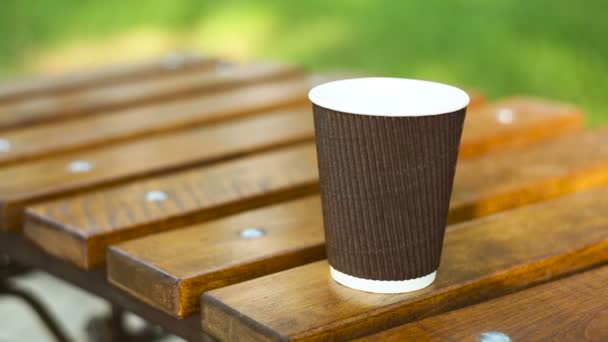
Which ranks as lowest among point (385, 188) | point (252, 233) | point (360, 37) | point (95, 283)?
point (360, 37)

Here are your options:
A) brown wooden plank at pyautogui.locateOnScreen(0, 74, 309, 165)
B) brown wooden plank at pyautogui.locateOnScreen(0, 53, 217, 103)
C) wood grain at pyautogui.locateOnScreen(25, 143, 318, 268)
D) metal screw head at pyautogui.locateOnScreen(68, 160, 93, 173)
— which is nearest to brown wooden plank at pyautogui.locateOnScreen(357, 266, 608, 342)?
wood grain at pyautogui.locateOnScreen(25, 143, 318, 268)

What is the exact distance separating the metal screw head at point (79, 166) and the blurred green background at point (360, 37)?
7.79 feet

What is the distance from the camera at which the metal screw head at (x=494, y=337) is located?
1.21 m

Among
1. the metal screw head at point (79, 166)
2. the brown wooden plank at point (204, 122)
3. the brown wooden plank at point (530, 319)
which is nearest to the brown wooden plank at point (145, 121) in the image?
the brown wooden plank at point (204, 122)

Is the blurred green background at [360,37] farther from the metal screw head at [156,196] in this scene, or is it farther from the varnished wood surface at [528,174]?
the metal screw head at [156,196]

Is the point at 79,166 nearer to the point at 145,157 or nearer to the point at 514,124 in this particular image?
the point at 145,157

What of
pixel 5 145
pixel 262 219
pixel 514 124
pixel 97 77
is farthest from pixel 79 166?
pixel 97 77

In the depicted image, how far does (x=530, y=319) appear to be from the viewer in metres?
1.27

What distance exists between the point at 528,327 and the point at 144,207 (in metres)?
0.71

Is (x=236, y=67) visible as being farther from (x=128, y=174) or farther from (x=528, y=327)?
(x=528, y=327)

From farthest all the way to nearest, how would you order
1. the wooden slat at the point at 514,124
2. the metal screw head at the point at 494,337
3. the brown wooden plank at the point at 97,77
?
1. the brown wooden plank at the point at 97,77
2. the wooden slat at the point at 514,124
3. the metal screw head at the point at 494,337

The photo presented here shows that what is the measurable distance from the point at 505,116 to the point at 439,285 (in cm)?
105

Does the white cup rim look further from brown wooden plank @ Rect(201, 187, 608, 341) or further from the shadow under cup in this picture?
brown wooden plank @ Rect(201, 187, 608, 341)

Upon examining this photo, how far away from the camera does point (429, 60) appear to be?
4555 millimetres
